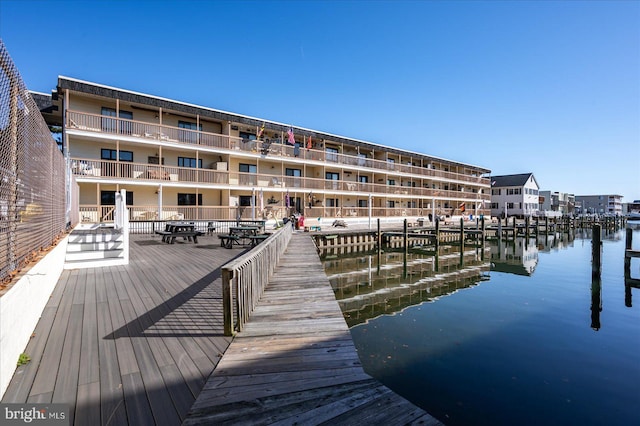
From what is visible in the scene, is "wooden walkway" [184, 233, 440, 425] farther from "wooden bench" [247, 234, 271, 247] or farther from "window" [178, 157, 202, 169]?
"window" [178, 157, 202, 169]

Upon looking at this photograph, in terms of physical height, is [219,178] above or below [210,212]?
above

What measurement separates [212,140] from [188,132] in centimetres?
172

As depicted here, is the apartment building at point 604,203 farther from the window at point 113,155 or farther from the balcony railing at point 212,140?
the window at point 113,155

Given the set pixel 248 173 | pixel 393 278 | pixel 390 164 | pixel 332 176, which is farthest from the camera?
pixel 390 164

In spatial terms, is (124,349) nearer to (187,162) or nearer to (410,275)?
(410,275)

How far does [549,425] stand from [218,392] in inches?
190

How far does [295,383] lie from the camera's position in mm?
2990

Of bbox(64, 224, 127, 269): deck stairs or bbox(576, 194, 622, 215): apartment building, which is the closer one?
bbox(64, 224, 127, 269): deck stairs

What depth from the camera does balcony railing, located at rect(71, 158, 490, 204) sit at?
17.5 metres

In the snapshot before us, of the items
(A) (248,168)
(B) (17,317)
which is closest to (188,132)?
(A) (248,168)

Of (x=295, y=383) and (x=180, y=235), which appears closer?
(x=295, y=383)

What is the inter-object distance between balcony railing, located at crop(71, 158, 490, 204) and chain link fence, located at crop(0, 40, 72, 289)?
1363 cm

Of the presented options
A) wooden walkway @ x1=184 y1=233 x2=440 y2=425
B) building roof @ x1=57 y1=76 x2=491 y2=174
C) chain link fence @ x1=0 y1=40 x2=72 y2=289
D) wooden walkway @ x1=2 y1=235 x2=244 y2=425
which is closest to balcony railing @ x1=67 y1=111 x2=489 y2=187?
building roof @ x1=57 y1=76 x2=491 y2=174

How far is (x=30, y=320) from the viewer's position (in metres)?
3.76
